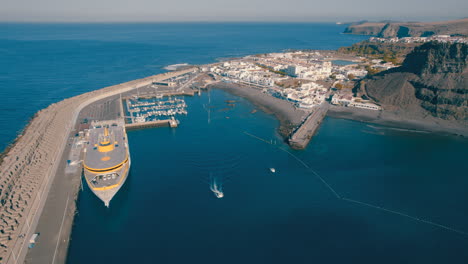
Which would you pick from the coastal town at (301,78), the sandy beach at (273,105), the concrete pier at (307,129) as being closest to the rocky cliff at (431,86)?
the coastal town at (301,78)

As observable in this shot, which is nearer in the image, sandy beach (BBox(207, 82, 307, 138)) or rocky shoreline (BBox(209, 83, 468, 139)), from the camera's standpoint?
rocky shoreline (BBox(209, 83, 468, 139))

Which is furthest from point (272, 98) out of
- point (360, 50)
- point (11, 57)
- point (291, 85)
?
point (11, 57)

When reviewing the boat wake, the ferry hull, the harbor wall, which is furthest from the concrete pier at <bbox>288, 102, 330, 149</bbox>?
the harbor wall

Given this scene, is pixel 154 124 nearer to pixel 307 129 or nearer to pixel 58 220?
pixel 58 220

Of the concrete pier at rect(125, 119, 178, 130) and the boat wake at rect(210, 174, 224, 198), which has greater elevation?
the concrete pier at rect(125, 119, 178, 130)

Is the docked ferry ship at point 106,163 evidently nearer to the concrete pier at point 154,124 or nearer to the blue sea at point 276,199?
the blue sea at point 276,199

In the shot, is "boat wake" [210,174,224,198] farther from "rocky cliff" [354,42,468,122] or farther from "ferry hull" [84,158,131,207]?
"rocky cliff" [354,42,468,122]
